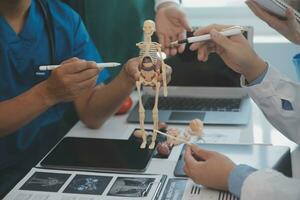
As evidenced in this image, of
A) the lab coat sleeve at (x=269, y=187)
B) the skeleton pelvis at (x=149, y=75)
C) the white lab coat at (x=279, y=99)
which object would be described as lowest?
the lab coat sleeve at (x=269, y=187)

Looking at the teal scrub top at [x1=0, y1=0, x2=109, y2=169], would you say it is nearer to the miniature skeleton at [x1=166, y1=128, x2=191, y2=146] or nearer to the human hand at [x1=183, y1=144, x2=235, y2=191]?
the miniature skeleton at [x1=166, y1=128, x2=191, y2=146]

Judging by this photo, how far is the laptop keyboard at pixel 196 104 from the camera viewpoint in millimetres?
1488

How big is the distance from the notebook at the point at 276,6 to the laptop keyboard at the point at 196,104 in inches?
16.6

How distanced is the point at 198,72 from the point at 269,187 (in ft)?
2.36

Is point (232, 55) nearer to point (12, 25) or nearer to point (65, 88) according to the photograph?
point (65, 88)

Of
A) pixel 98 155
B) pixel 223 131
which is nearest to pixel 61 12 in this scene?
pixel 98 155

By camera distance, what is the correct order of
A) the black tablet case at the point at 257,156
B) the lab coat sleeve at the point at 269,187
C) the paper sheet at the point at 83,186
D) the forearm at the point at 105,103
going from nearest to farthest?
the lab coat sleeve at the point at 269,187 < the paper sheet at the point at 83,186 < the black tablet case at the point at 257,156 < the forearm at the point at 105,103

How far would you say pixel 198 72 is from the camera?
1.60 meters

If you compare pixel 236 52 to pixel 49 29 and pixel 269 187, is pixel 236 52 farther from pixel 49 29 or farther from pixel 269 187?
pixel 49 29

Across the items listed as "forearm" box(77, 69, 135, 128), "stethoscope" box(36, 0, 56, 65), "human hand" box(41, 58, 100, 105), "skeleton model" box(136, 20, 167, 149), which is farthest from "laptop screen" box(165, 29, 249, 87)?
"skeleton model" box(136, 20, 167, 149)

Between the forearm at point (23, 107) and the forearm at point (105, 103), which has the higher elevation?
the forearm at point (23, 107)

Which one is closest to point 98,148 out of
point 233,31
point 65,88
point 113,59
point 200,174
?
point 65,88

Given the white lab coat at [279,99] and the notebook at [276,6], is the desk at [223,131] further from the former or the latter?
the notebook at [276,6]

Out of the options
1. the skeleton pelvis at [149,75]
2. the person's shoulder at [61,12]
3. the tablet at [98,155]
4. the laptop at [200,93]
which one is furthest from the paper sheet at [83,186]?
the person's shoulder at [61,12]
